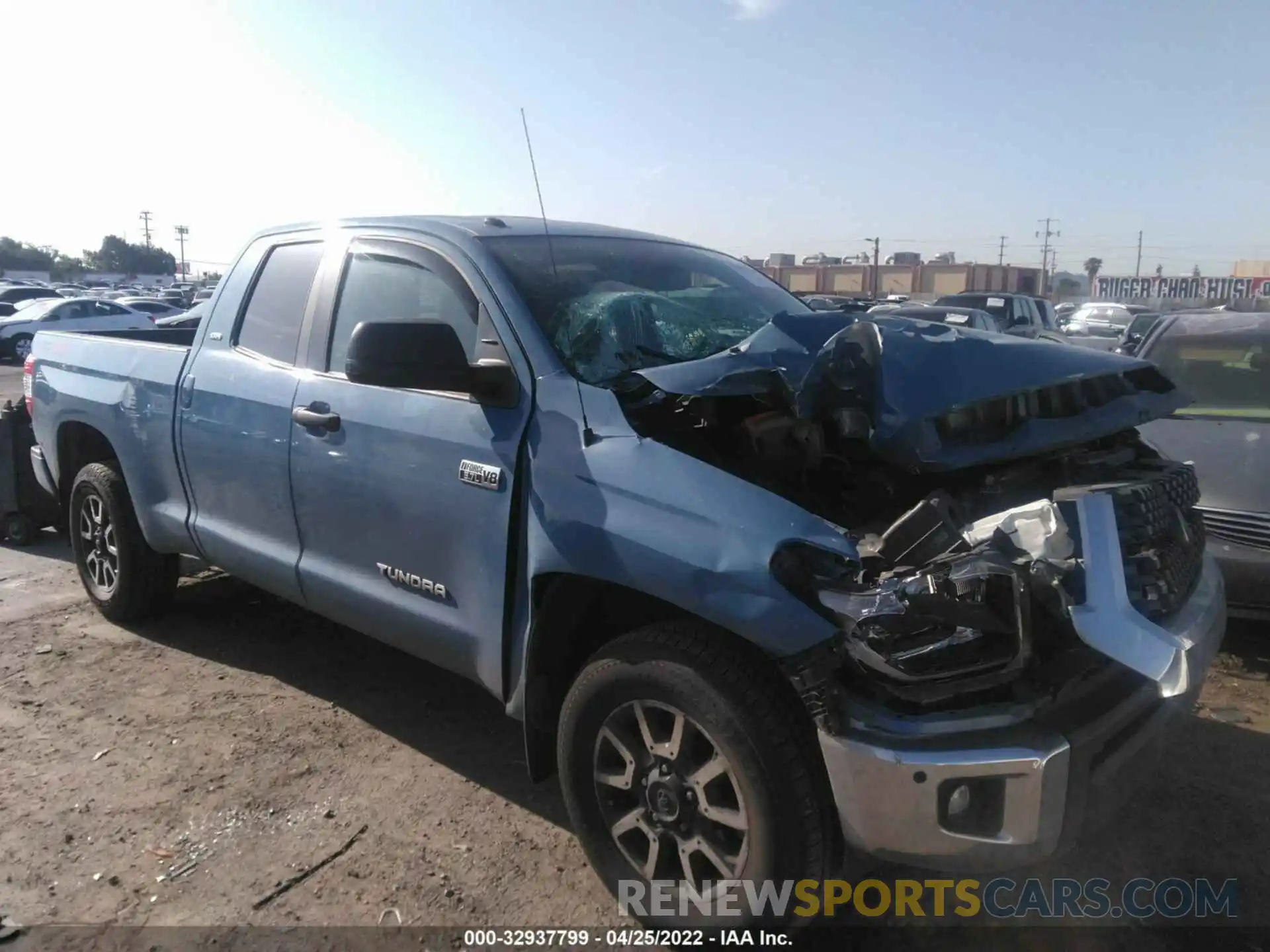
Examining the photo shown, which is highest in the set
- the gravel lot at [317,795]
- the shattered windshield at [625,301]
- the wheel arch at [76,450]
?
the shattered windshield at [625,301]

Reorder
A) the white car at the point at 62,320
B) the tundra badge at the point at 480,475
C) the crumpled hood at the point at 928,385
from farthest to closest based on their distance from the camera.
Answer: the white car at the point at 62,320
the tundra badge at the point at 480,475
the crumpled hood at the point at 928,385

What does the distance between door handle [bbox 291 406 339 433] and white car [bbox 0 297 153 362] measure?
21529 millimetres

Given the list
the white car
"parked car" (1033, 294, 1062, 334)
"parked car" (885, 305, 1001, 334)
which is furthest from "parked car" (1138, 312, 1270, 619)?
the white car

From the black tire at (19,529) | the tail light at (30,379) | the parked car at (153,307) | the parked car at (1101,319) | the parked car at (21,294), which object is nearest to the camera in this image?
the tail light at (30,379)

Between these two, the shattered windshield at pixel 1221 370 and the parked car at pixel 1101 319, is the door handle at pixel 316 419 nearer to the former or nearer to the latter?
the shattered windshield at pixel 1221 370

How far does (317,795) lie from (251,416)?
150 cm

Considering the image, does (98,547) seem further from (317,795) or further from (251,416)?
(317,795)

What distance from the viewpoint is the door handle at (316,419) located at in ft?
11.4

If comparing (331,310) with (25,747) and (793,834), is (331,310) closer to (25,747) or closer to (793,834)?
(25,747)

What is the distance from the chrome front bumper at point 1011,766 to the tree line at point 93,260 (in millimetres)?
90406

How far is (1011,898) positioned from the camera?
2.91 metres

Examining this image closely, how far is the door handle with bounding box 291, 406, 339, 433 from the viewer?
11.4 ft

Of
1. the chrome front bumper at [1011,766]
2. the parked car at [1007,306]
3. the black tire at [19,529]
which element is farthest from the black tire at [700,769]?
the parked car at [1007,306]

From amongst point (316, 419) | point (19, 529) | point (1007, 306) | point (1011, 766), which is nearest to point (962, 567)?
point (1011, 766)
